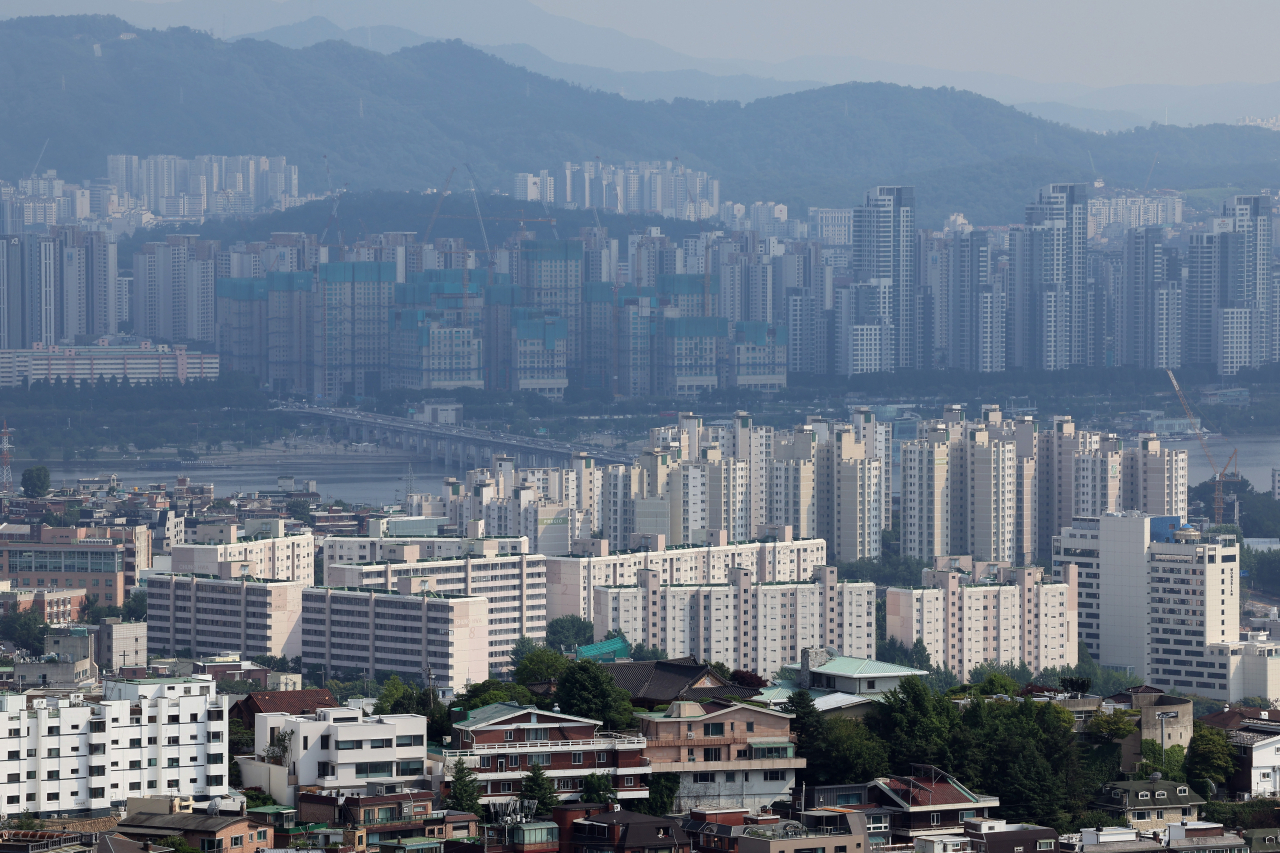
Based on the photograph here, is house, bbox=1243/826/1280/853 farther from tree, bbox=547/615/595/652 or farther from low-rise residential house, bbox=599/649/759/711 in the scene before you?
tree, bbox=547/615/595/652

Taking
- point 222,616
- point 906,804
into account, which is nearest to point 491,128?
point 222,616

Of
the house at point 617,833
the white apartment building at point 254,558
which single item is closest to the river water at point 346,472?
the white apartment building at point 254,558

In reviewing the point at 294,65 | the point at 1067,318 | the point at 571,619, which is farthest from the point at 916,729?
the point at 294,65

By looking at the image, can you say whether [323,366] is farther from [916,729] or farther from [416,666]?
[916,729]

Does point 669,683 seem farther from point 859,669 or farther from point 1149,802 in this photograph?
point 1149,802

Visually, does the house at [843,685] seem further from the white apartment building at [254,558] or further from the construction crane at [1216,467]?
the construction crane at [1216,467]

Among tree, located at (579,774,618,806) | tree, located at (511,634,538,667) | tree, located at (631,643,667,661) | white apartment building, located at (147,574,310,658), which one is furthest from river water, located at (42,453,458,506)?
tree, located at (579,774,618,806)
